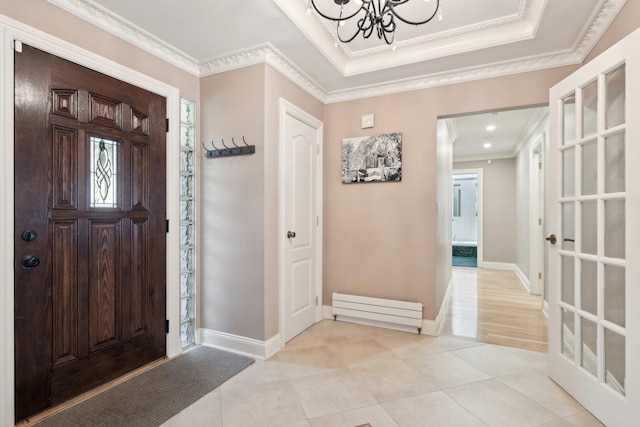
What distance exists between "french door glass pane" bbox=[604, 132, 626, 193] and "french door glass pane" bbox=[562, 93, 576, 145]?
28 cm

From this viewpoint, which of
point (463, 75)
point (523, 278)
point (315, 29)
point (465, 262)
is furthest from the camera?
point (465, 262)

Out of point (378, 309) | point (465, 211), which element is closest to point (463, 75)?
point (378, 309)

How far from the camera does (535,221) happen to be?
15.0 feet

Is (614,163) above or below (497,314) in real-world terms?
above

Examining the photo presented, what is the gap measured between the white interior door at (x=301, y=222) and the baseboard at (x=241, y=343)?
0.22 m

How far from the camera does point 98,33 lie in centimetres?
201

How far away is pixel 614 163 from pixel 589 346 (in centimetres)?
109

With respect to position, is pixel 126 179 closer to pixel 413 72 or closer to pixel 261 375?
pixel 261 375

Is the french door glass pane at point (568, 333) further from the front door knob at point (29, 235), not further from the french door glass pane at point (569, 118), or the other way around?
the front door knob at point (29, 235)

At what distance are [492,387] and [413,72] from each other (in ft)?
8.63

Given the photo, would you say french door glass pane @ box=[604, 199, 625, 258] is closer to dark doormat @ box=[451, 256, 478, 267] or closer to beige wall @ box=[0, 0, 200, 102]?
beige wall @ box=[0, 0, 200, 102]

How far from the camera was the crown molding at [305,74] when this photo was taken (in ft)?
6.43

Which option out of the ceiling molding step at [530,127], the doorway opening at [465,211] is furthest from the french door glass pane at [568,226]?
the doorway opening at [465,211]

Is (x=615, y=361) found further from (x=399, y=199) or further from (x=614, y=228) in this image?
(x=399, y=199)
